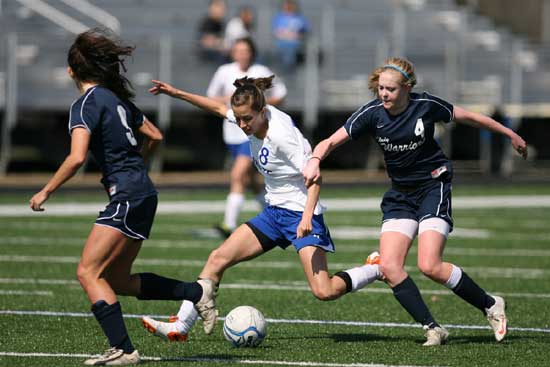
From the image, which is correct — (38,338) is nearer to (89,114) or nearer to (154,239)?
(89,114)

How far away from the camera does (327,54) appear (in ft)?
80.6

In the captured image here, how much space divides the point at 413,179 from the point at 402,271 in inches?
24.4

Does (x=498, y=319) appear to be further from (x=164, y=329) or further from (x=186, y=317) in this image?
(x=164, y=329)

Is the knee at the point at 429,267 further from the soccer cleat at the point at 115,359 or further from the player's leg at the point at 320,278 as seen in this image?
the soccer cleat at the point at 115,359

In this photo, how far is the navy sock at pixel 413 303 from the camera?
7184 mm

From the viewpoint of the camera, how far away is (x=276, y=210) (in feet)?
24.4

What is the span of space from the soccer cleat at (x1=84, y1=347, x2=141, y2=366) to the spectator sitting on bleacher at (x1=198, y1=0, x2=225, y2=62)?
17.8m

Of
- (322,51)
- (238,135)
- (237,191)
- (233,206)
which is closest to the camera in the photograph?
(233,206)

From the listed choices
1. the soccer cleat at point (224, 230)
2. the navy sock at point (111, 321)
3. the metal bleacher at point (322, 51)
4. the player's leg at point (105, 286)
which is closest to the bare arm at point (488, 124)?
the player's leg at point (105, 286)

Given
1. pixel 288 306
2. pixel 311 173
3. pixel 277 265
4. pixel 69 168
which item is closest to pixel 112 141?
pixel 69 168

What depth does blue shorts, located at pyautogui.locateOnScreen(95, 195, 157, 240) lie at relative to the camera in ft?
20.6

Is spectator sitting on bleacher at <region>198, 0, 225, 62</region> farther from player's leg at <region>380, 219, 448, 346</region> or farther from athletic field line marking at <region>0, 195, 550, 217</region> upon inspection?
player's leg at <region>380, 219, 448, 346</region>

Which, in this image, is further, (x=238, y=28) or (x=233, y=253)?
(x=238, y=28)

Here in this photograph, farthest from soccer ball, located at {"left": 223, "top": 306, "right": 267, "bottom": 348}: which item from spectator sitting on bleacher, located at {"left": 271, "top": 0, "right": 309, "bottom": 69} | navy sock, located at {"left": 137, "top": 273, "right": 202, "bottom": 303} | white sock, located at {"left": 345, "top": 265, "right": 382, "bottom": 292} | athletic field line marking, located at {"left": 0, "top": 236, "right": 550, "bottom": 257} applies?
spectator sitting on bleacher, located at {"left": 271, "top": 0, "right": 309, "bottom": 69}
